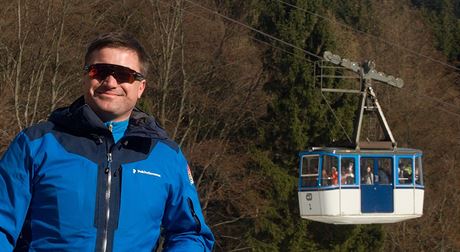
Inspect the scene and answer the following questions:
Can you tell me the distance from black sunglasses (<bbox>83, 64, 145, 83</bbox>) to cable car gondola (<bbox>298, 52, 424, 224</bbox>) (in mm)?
18685

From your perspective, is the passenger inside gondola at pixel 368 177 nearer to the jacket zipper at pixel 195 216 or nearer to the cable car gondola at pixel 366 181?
the cable car gondola at pixel 366 181

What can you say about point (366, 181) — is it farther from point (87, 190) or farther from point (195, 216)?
point (87, 190)

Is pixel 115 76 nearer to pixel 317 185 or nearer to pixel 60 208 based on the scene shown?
pixel 60 208

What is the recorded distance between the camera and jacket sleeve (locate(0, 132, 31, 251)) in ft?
8.52

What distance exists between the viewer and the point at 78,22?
28453mm

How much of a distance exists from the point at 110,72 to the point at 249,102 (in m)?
33.6

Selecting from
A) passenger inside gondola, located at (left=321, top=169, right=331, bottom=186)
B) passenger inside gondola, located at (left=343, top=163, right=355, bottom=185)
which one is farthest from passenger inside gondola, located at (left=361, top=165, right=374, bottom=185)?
passenger inside gondola, located at (left=321, top=169, right=331, bottom=186)

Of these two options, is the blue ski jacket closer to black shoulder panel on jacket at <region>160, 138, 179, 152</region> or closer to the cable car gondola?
black shoulder panel on jacket at <region>160, 138, 179, 152</region>

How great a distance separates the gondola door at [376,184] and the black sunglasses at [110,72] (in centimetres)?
1884

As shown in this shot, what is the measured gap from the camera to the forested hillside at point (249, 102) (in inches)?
1118

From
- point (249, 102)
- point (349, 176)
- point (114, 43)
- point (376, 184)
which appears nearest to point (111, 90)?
point (114, 43)

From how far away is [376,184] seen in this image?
72.2 feet

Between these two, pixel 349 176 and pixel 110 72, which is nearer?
pixel 110 72

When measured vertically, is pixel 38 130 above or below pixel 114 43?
below
